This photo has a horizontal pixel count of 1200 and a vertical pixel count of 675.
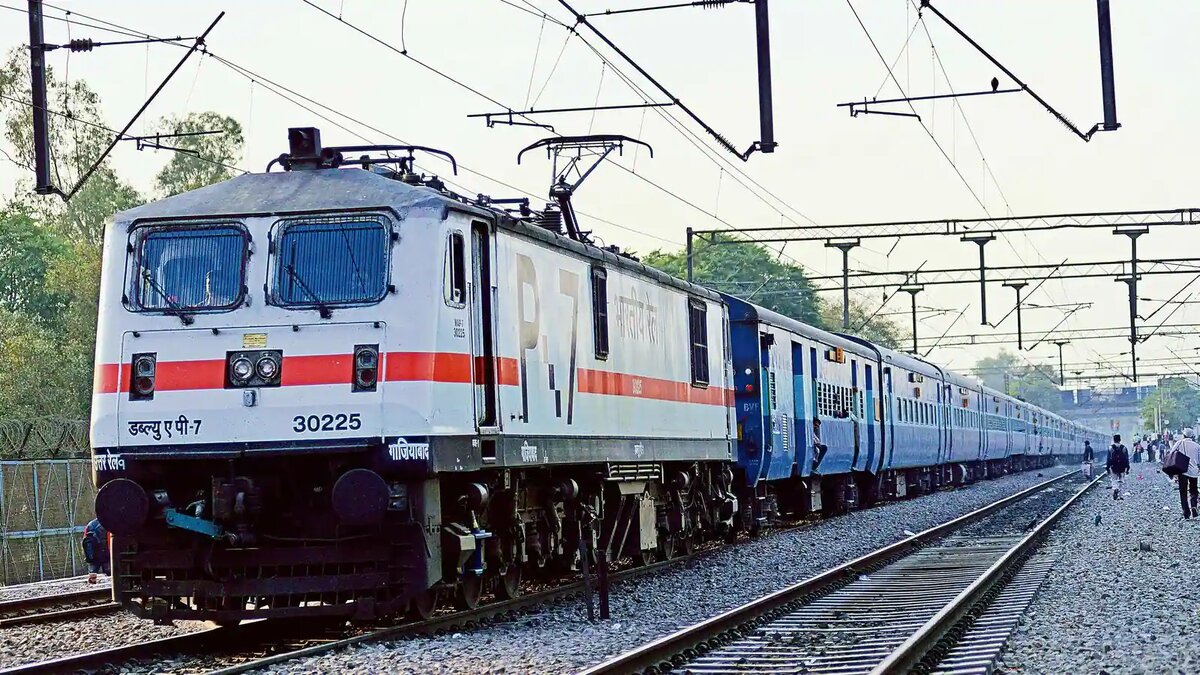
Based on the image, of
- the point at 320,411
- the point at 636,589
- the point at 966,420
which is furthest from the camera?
the point at 966,420

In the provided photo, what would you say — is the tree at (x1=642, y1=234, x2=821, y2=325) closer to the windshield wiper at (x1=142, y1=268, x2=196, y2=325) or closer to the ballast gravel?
the ballast gravel

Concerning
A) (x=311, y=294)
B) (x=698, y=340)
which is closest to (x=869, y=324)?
(x=698, y=340)

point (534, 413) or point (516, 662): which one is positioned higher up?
point (534, 413)

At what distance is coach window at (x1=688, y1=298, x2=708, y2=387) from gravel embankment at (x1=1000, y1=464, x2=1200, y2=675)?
16.2 ft

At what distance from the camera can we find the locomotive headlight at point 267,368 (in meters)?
12.3

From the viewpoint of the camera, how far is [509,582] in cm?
1495

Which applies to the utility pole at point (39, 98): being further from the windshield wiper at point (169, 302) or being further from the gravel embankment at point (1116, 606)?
the gravel embankment at point (1116, 606)

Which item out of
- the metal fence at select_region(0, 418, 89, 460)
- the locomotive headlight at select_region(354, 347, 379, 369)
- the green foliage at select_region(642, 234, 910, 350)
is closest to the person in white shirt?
the metal fence at select_region(0, 418, 89, 460)

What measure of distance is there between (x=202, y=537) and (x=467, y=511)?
6.97ft

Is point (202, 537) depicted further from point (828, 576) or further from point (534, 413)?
point (828, 576)

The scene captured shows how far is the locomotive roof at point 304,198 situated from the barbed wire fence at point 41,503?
11.0m

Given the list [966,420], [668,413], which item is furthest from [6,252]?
[668,413]

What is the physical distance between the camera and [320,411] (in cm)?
1216

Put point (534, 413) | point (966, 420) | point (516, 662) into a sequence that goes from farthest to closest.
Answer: point (966, 420), point (534, 413), point (516, 662)
